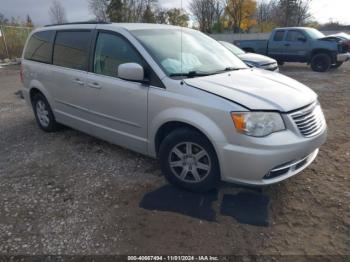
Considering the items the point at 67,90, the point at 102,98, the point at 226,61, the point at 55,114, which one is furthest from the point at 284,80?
the point at 55,114

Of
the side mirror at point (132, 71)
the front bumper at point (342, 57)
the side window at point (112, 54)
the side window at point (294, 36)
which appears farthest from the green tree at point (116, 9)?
the side mirror at point (132, 71)

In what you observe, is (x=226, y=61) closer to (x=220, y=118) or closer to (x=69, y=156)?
(x=220, y=118)

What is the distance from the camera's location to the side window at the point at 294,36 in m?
13.5

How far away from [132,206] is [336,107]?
18.3ft

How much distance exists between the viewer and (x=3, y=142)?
514 cm

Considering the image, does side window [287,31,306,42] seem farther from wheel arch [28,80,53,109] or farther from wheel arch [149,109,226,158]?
wheel arch [149,109,226,158]

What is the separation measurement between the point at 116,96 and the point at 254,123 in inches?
68.8

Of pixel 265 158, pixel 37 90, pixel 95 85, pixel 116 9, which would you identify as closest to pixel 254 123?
pixel 265 158

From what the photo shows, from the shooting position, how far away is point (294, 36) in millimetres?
13664

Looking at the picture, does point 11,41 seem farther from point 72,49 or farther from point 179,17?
point 72,49

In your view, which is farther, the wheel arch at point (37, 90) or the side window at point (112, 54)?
the wheel arch at point (37, 90)

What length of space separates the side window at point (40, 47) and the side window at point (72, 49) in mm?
202

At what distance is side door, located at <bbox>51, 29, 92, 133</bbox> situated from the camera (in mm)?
4324

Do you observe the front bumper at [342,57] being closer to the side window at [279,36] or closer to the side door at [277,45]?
the side door at [277,45]
